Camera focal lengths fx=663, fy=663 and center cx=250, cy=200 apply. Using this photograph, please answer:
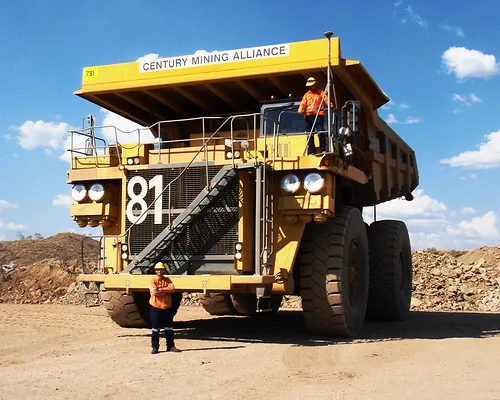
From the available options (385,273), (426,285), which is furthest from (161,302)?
(426,285)

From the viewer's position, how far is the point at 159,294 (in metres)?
7.89

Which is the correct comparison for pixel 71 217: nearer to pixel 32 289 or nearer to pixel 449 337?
pixel 449 337

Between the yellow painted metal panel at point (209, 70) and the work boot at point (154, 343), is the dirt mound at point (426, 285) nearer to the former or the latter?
the yellow painted metal panel at point (209, 70)

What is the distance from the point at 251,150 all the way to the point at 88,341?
11.1 ft

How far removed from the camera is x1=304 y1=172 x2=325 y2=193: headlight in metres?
8.01

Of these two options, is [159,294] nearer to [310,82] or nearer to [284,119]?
[284,119]

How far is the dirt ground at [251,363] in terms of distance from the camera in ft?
18.4

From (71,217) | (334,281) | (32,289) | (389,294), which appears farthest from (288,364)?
(32,289)

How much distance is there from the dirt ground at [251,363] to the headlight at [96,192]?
193 cm

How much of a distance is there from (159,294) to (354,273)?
288 centimetres

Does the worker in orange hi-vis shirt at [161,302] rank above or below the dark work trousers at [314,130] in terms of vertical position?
below

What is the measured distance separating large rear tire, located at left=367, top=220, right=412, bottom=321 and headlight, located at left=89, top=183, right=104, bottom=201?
4950 mm

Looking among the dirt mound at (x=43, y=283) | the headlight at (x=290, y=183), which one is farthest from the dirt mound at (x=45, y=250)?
the headlight at (x=290, y=183)

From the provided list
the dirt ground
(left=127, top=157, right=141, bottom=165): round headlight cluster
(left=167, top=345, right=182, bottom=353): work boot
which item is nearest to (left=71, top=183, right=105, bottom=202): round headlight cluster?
(left=127, top=157, right=141, bottom=165): round headlight cluster
